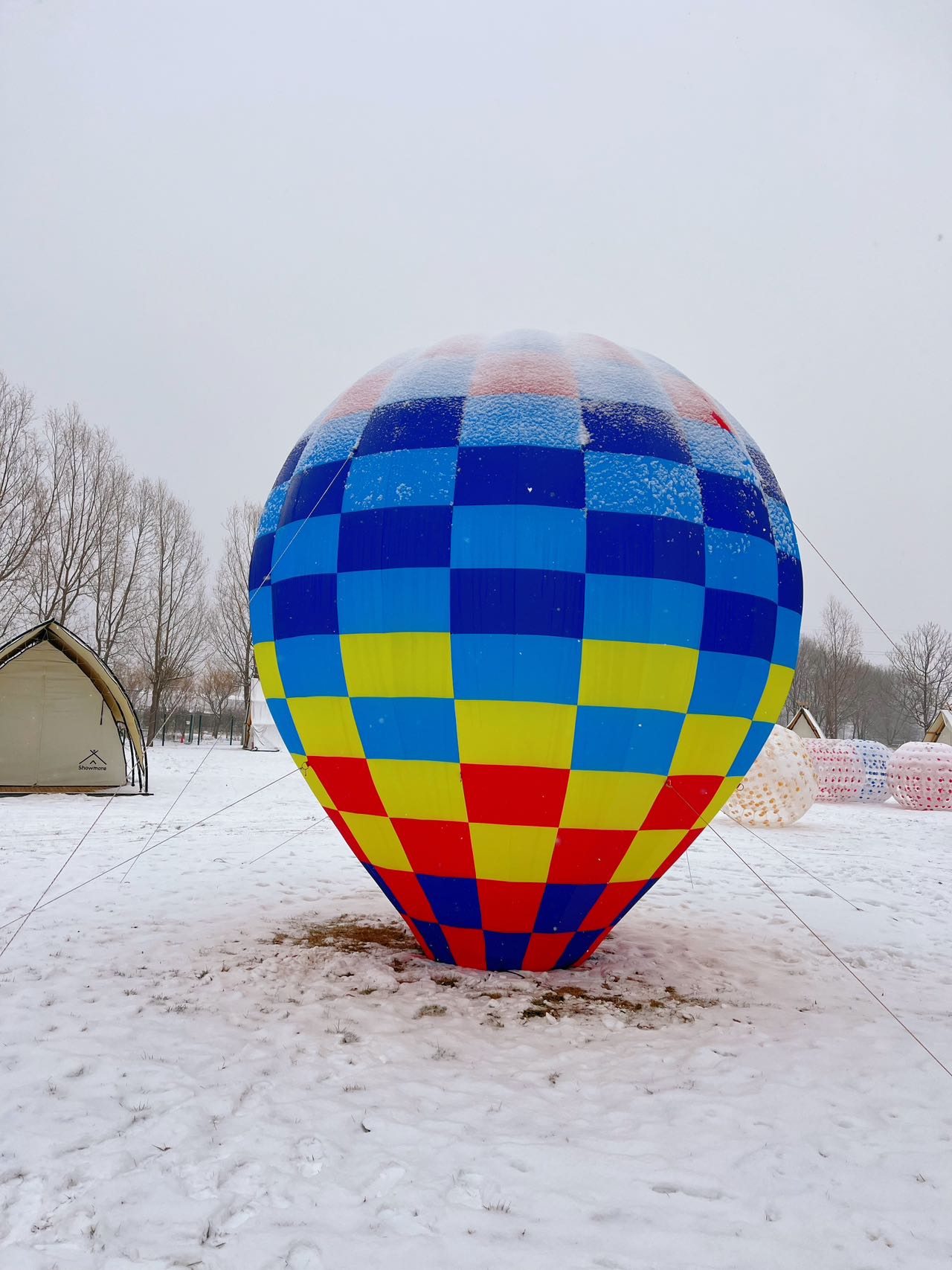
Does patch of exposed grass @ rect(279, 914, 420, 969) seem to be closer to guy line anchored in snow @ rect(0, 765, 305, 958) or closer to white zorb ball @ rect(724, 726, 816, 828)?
guy line anchored in snow @ rect(0, 765, 305, 958)

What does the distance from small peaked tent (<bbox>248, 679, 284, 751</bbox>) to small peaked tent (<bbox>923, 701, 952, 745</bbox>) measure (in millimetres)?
19004

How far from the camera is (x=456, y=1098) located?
316cm

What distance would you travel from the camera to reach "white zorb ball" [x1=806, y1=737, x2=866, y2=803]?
1667 cm

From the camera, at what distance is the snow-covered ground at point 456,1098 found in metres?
2.35

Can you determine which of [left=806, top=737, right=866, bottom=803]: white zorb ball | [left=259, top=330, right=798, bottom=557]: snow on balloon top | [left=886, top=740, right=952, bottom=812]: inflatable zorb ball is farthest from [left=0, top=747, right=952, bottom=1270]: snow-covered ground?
[left=806, top=737, right=866, bottom=803]: white zorb ball

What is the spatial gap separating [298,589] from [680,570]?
1874 millimetres

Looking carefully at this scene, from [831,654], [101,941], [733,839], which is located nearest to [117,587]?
[733,839]

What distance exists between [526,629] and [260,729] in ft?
84.7

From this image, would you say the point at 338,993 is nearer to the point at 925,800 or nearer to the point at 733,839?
the point at 733,839

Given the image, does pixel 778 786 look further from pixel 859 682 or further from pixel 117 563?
pixel 859 682

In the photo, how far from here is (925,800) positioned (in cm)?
1577

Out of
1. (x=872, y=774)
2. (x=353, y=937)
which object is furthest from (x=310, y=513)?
(x=872, y=774)

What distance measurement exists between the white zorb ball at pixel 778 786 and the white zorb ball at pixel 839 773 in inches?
190

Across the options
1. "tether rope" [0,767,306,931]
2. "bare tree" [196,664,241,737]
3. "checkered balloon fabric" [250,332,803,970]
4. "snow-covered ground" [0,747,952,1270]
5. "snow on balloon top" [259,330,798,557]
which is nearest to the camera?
"snow-covered ground" [0,747,952,1270]
